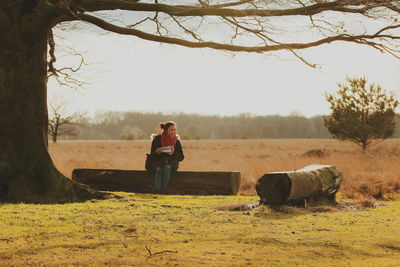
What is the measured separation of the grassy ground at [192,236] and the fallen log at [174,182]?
8.74 feet

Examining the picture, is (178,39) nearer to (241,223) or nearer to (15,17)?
(15,17)

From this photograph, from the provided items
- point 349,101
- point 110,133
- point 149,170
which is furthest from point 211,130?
point 149,170

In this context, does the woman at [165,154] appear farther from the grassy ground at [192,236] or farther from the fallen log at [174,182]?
the grassy ground at [192,236]

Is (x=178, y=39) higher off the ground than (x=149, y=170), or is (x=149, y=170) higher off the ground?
(x=178, y=39)

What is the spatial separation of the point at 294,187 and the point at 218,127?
142153 millimetres

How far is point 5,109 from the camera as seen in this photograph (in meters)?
9.86

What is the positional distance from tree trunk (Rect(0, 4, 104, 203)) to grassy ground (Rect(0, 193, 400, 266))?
92 cm

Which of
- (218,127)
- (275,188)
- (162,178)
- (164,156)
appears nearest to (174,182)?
(162,178)

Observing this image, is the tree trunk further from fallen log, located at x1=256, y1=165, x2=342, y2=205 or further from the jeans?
fallen log, located at x1=256, y1=165, x2=342, y2=205

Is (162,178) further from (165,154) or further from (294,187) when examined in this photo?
(294,187)

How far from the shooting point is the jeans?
12005mm

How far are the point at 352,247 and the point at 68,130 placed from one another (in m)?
51.1

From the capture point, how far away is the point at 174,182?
12109 mm

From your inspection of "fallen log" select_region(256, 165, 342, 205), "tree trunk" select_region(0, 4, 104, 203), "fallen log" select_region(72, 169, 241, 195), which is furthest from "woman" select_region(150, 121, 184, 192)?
"fallen log" select_region(256, 165, 342, 205)
